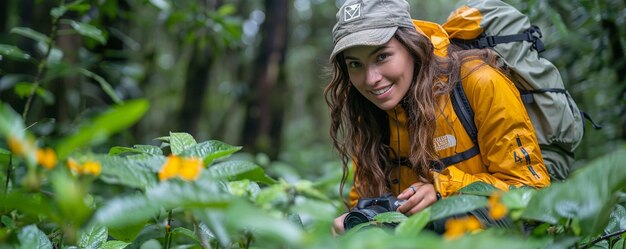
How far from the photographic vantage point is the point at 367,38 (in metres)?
2.29

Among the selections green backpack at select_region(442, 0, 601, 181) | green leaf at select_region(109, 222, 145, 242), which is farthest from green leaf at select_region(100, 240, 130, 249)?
green backpack at select_region(442, 0, 601, 181)

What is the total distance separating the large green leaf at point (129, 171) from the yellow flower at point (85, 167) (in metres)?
0.05

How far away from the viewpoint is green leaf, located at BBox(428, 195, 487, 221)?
3.63 ft

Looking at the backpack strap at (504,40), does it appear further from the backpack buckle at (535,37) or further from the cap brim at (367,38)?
the cap brim at (367,38)

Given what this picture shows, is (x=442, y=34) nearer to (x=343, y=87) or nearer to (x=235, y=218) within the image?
(x=343, y=87)

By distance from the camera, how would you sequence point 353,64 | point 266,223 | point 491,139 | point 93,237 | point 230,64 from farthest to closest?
1. point 230,64
2. point 353,64
3. point 491,139
4. point 93,237
5. point 266,223

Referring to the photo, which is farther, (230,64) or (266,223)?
(230,64)

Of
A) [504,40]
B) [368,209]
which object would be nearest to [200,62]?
[504,40]

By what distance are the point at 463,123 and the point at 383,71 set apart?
1.28 feet

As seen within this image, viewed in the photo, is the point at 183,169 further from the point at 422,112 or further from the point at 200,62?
the point at 200,62

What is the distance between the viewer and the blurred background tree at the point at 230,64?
127 inches

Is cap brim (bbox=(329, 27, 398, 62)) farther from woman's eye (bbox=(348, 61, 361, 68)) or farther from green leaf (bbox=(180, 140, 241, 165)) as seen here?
green leaf (bbox=(180, 140, 241, 165))

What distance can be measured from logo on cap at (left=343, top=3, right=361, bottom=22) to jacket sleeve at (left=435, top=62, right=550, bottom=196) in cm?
55

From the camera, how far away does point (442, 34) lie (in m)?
2.54
